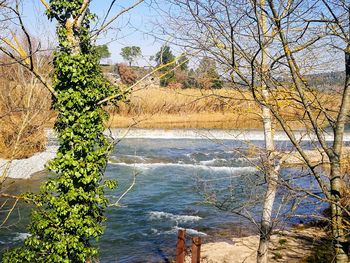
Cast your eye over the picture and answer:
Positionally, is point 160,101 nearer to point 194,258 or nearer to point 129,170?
point 129,170

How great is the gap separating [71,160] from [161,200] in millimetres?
7371

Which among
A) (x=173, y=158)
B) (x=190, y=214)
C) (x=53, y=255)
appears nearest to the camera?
(x=53, y=255)

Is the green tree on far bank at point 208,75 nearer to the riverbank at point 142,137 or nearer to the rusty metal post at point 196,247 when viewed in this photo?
the rusty metal post at point 196,247

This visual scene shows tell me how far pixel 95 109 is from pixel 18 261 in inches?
115

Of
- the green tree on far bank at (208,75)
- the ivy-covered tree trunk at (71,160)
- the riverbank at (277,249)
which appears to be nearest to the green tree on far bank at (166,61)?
the green tree on far bank at (208,75)

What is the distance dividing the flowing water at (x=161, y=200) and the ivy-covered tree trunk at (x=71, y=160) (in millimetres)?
1171

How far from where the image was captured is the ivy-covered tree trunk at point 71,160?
6578 millimetres

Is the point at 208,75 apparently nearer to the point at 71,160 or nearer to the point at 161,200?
the point at 71,160

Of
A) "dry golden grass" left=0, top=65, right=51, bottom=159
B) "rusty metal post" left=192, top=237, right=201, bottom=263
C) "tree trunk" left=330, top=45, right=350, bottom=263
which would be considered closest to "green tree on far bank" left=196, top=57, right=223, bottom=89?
"tree trunk" left=330, top=45, right=350, bottom=263

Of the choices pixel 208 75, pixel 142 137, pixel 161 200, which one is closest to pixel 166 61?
pixel 208 75

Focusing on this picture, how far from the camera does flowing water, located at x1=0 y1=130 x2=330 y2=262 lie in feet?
29.9

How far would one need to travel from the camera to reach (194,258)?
22.6 feet

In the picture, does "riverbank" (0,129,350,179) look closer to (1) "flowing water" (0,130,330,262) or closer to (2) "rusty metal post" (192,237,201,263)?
(1) "flowing water" (0,130,330,262)

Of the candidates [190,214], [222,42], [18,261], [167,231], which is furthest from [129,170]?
[222,42]
